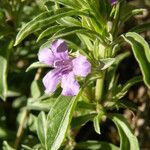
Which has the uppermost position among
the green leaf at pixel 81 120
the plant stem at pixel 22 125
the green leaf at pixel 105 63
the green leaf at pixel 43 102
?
the green leaf at pixel 105 63

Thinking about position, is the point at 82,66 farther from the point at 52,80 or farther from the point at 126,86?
the point at 126,86

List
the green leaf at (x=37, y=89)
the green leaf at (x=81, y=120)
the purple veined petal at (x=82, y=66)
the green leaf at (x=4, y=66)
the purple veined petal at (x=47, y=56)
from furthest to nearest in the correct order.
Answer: the green leaf at (x=37, y=89) → the green leaf at (x=4, y=66) → the green leaf at (x=81, y=120) → the purple veined petal at (x=47, y=56) → the purple veined petal at (x=82, y=66)

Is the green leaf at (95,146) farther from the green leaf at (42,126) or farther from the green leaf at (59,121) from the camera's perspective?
the green leaf at (59,121)

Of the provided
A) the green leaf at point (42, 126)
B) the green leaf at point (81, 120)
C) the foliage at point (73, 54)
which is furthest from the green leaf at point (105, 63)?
the green leaf at point (42, 126)

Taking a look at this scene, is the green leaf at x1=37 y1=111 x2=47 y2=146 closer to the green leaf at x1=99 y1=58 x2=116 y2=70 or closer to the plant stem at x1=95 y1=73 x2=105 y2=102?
the plant stem at x1=95 y1=73 x2=105 y2=102

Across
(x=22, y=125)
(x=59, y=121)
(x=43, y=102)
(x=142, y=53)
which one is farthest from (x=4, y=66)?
(x=142, y=53)
